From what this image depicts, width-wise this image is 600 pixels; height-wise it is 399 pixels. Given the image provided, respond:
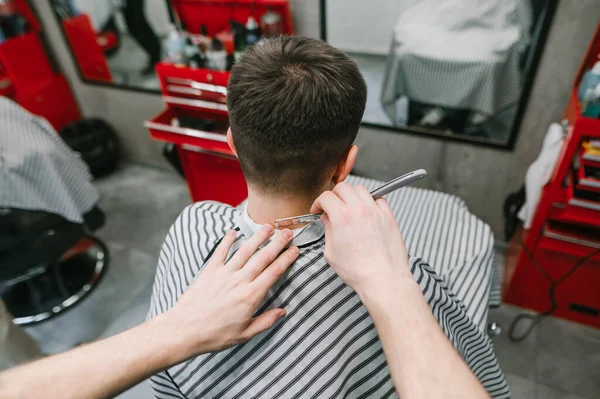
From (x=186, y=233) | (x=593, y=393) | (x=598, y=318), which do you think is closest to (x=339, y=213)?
(x=186, y=233)

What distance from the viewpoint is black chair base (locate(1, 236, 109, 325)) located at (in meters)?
2.08

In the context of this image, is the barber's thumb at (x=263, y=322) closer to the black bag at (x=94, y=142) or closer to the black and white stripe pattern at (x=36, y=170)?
the black and white stripe pattern at (x=36, y=170)

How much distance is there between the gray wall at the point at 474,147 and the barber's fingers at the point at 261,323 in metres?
1.55

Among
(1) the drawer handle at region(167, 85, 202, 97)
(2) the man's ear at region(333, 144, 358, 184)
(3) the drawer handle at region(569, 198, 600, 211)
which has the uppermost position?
(2) the man's ear at region(333, 144, 358, 184)

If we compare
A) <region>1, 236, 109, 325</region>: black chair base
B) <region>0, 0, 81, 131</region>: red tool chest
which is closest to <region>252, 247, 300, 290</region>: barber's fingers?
<region>1, 236, 109, 325</region>: black chair base

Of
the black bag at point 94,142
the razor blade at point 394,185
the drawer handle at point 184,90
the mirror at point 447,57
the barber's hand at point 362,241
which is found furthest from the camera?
the black bag at point 94,142

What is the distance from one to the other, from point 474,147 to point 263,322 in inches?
63.7

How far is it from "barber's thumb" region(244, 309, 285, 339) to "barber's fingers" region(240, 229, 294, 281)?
0.27 feet

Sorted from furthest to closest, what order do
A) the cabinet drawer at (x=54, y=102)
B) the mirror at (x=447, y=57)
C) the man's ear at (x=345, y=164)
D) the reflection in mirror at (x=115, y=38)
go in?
the cabinet drawer at (x=54, y=102) → the reflection in mirror at (x=115, y=38) → the mirror at (x=447, y=57) → the man's ear at (x=345, y=164)

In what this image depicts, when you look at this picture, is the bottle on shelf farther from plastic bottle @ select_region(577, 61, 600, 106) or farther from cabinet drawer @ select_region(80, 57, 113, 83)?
cabinet drawer @ select_region(80, 57, 113, 83)

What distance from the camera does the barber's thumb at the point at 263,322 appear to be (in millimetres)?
728

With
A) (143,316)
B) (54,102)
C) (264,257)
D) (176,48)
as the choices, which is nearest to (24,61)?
(54,102)

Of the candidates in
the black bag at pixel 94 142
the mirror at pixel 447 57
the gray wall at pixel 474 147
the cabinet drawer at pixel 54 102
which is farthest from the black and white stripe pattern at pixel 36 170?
the mirror at pixel 447 57

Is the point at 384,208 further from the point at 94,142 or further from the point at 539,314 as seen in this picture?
the point at 94,142
